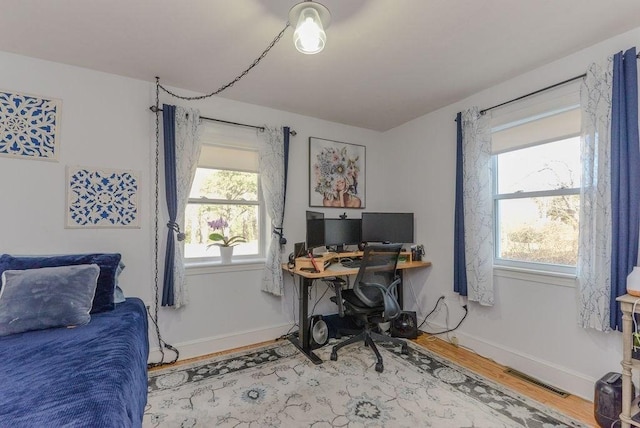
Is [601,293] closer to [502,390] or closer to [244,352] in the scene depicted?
[502,390]

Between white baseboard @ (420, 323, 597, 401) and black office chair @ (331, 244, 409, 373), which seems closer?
white baseboard @ (420, 323, 597, 401)

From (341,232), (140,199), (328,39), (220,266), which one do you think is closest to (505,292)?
(341,232)

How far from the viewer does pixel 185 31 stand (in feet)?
6.17

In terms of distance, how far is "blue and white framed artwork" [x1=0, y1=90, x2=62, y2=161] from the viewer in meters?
2.11

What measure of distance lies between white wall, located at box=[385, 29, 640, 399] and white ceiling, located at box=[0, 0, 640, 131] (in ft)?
0.51

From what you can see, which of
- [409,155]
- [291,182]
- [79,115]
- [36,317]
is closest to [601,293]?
[409,155]

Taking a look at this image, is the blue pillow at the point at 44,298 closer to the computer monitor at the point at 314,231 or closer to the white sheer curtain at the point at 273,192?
the white sheer curtain at the point at 273,192

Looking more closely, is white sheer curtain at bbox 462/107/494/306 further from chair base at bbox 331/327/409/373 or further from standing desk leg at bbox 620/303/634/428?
standing desk leg at bbox 620/303/634/428

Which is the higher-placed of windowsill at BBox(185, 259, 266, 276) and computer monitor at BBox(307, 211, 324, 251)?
computer monitor at BBox(307, 211, 324, 251)

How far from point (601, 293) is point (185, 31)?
3.14 meters

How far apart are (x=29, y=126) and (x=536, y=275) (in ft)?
13.0

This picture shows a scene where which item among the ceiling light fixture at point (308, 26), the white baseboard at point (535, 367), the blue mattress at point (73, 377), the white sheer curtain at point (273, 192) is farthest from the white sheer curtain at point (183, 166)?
the white baseboard at point (535, 367)

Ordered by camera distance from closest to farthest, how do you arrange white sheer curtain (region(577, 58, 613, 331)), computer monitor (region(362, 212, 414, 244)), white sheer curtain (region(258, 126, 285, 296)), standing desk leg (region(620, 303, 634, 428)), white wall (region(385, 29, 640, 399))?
standing desk leg (region(620, 303, 634, 428))
white sheer curtain (region(577, 58, 613, 331))
white wall (region(385, 29, 640, 399))
white sheer curtain (region(258, 126, 285, 296))
computer monitor (region(362, 212, 414, 244))

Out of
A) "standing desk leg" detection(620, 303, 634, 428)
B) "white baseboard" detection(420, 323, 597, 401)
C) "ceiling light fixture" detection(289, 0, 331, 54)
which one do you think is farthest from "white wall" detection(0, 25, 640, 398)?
"ceiling light fixture" detection(289, 0, 331, 54)
